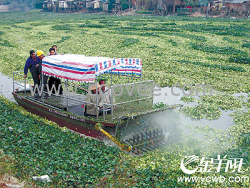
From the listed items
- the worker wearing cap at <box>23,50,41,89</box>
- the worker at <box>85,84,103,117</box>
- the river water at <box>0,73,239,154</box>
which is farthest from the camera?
the worker wearing cap at <box>23,50,41,89</box>

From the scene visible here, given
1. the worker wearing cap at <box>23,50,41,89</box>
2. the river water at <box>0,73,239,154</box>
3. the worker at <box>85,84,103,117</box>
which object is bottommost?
the river water at <box>0,73,239,154</box>

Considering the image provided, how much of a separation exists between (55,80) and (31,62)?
1459 millimetres

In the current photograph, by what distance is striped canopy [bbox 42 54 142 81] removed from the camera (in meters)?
A: 10.2

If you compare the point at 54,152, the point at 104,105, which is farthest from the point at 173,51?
the point at 54,152

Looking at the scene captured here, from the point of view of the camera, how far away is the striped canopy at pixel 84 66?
10195mm

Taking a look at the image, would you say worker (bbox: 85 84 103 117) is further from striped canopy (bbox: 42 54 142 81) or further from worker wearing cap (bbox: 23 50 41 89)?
worker wearing cap (bbox: 23 50 41 89)

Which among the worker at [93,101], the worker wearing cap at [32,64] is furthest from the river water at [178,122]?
the worker wearing cap at [32,64]

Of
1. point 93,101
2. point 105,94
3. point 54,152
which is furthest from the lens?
point 93,101

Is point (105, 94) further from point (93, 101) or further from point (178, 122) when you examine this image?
point (178, 122)

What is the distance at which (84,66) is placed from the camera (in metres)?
10.3

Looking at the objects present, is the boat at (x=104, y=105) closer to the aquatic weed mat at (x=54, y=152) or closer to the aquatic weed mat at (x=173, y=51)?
the aquatic weed mat at (x=54, y=152)

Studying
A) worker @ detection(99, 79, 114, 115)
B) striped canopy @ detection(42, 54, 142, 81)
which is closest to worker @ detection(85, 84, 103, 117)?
worker @ detection(99, 79, 114, 115)

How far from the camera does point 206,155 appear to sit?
10.0m

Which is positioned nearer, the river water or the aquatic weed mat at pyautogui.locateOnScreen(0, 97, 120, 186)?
the aquatic weed mat at pyautogui.locateOnScreen(0, 97, 120, 186)
